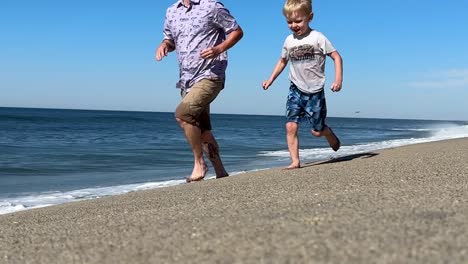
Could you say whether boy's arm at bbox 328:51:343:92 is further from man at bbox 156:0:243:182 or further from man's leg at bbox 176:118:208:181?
man's leg at bbox 176:118:208:181

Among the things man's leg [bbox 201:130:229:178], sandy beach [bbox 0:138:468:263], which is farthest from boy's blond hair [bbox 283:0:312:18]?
sandy beach [bbox 0:138:468:263]

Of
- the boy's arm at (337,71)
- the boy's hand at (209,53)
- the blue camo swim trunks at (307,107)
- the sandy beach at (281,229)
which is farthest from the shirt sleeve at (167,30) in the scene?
the sandy beach at (281,229)

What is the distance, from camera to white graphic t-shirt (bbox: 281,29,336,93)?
4855 mm

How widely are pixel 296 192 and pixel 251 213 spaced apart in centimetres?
67

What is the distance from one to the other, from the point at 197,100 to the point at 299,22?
1184mm

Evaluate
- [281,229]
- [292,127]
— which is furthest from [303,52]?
[281,229]

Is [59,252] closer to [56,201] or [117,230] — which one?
[117,230]

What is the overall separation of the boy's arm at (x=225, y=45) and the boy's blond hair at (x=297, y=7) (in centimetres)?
55

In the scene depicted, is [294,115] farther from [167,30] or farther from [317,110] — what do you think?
[167,30]

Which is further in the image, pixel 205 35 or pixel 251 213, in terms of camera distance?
pixel 205 35

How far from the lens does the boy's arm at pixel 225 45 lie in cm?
436

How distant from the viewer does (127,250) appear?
1802 millimetres

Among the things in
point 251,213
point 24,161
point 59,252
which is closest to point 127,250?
point 59,252

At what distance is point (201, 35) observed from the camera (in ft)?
15.3
